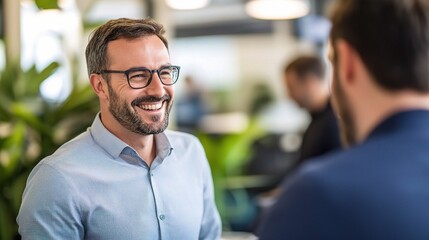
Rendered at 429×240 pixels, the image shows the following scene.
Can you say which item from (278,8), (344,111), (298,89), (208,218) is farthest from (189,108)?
(344,111)

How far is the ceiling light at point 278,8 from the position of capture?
29.2ft

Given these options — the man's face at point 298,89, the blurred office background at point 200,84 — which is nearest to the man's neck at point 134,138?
the blurred office background at point 200,84

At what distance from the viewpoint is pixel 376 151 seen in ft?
3.37

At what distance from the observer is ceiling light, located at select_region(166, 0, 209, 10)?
874 cm

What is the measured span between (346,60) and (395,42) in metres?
0.08

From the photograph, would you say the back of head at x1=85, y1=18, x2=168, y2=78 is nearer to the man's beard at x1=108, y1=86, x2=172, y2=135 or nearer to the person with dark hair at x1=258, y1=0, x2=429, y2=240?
the man's beard at x1=108, y1=86, x2=172, y2=135

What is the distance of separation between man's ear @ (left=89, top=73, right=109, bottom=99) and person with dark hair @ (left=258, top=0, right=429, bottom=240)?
889 mm

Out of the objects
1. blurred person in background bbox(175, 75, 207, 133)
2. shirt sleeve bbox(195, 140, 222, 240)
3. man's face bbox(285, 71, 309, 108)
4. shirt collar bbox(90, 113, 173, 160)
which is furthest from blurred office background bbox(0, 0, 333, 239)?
shirt sleeve bbox(195, 140, 222, 240)

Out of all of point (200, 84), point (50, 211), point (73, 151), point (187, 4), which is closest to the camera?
point (50, 211)

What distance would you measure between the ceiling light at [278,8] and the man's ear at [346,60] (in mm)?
7819

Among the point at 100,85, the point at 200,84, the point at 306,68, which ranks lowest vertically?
the point at 200,84

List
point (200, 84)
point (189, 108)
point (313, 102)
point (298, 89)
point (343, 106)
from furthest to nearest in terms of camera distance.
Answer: point (200, 84) < point (189, 108) < point (298, 89) < point (313, 102) < point (343, 106)

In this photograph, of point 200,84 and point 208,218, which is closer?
point 208,218

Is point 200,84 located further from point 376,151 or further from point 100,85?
point 376,151
